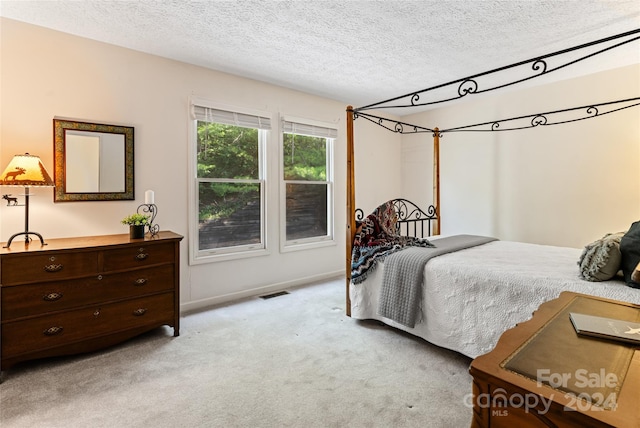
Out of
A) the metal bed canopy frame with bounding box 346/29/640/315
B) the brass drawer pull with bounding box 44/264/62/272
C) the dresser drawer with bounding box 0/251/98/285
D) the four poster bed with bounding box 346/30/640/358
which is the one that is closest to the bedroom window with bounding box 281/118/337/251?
the metal bed canopy frame with bounding box 346/29/640/315

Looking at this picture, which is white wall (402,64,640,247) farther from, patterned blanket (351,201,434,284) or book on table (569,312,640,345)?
book on table (569,312,640,345)

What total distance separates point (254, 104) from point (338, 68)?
1.03 m

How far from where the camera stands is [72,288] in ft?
7.66

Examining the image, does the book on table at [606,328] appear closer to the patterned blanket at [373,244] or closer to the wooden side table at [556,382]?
the wooden side table at [556,382]

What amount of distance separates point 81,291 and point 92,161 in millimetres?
1140

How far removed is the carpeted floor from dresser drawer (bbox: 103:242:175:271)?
643 millimetres

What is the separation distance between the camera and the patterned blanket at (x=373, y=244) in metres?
2.96

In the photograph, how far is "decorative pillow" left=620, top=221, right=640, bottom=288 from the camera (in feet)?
6.44

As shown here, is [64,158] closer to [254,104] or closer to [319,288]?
[254,104]

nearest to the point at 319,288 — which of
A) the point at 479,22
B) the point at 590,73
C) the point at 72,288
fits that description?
the point at 72,288

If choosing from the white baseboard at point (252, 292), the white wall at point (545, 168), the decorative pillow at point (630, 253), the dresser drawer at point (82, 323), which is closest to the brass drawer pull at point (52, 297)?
the dresser drawer at point (82, 323)

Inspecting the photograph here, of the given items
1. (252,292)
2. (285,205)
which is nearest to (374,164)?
(285,205)

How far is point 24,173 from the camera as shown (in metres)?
2.31

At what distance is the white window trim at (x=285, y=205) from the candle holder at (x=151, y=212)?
1.44 metres
